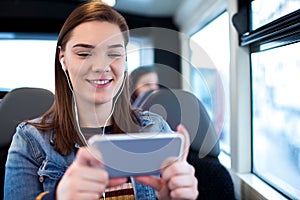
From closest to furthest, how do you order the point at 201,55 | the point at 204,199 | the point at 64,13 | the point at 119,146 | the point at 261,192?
1. the point at 119,146
2. the point at 201,55
3. the point at 64,13
4. the point at 204,199
5. the point at 261,192

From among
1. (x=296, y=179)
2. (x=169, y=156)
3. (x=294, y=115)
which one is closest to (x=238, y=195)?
(x=296, y=179)

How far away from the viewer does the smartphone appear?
0.38m

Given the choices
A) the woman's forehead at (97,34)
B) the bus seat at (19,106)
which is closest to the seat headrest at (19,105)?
the bus seat at (19,106)

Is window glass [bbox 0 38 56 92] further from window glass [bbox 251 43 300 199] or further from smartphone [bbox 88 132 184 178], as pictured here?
window glass [bbox 251 43 300 199]

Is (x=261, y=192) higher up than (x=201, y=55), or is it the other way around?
(x=201, y=55)

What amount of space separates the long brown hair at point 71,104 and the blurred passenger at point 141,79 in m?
0.03

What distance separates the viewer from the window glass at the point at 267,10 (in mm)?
925

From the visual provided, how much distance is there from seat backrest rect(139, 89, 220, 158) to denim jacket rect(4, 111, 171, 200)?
0.17 feet

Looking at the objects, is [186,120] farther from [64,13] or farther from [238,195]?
[238,195]

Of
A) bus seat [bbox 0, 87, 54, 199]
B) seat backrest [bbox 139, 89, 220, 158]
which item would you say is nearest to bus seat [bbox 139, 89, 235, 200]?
seat backrest [bbox 139, 89, 220, 158]

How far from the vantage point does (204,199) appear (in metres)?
0.86

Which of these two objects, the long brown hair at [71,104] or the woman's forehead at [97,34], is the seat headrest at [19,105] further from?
the woman's forehead at [97,34]

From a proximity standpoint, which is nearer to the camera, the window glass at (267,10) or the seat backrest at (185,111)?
the seat backrest at (185,111)

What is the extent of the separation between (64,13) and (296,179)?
2.66 ft
